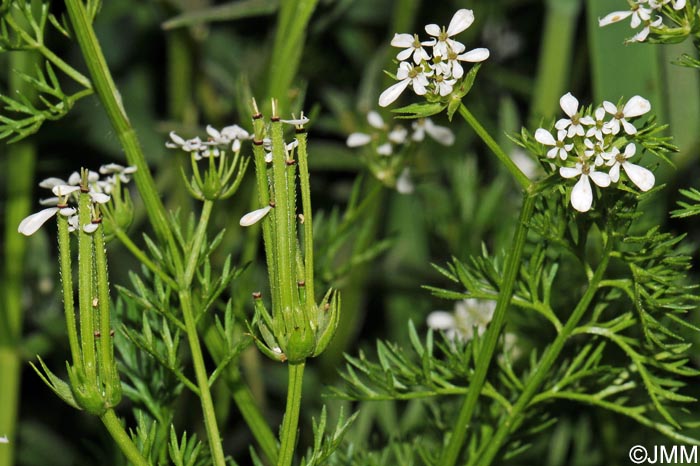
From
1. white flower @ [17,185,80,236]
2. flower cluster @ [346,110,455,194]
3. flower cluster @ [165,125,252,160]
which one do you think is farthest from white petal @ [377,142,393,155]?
white flower @ [17,185,80,236]

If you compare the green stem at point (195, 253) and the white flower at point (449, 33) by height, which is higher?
the white flower at point (449, 33)

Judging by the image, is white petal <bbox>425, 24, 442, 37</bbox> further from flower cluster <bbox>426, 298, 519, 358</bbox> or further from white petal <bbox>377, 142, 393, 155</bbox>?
flower cluster <bbox>426, 298, 519, 358</bbox>

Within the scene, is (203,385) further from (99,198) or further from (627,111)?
(627,111)

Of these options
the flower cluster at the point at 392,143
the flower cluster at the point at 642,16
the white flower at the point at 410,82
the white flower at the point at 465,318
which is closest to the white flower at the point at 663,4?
the flower cluster at the point at 642,16

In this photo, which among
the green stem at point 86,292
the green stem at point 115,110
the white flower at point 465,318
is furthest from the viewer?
the white flower at point 465,318

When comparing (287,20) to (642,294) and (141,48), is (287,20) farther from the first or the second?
(141,48)

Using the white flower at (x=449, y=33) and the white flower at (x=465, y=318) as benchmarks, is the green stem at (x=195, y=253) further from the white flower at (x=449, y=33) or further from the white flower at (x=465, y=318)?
the white flower at (x=465, y=318)
